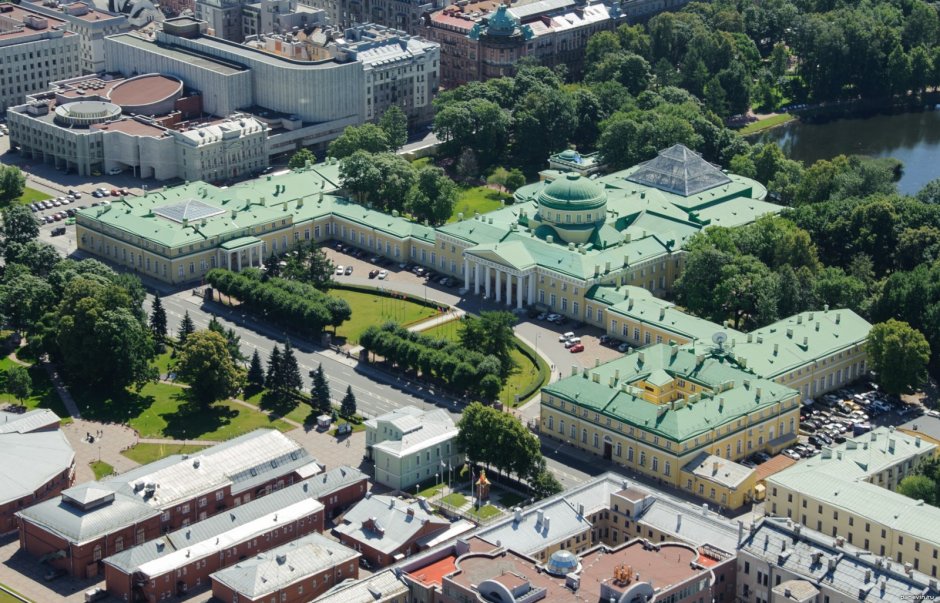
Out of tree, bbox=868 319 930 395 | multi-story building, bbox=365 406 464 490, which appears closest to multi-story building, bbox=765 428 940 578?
tree, bbox=868 319 930 395

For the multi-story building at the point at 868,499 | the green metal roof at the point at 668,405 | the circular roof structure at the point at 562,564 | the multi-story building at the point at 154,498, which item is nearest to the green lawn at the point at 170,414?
the multi-story building at the point at 154,498

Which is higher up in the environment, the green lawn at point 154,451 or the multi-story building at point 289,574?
the multi-story building at point 289,574

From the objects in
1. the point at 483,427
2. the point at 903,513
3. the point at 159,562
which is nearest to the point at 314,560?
the point at 159,562

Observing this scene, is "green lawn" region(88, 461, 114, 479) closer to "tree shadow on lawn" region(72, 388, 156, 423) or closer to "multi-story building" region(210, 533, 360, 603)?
"tree shadow on lawn" region(72, 388, 156, 423)

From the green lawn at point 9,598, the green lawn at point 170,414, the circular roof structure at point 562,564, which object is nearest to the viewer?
the circular roof structure at point 562,564

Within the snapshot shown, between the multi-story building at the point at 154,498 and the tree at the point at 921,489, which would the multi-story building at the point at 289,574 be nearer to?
the multi-story building at the point at 154,498

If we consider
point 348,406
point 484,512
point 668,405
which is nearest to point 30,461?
point 348,406

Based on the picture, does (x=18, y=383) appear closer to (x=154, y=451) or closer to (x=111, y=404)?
(x=111, y=404)
